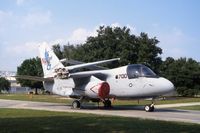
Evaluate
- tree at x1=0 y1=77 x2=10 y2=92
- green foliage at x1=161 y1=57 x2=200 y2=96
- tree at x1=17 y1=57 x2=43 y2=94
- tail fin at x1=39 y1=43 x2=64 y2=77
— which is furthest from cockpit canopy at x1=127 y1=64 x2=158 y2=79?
tree at x1=0 y1=77 x2=10 y2=92

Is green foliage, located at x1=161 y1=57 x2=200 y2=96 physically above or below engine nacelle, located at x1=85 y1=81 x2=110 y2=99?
above

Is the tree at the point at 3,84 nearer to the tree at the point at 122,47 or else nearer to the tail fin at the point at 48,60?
the tree at the point at 122,47

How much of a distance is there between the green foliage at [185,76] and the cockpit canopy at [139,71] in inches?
1679

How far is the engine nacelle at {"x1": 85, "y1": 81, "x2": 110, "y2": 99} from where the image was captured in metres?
24.1

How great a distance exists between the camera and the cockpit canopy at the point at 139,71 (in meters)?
23.0

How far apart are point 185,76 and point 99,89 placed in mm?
45322

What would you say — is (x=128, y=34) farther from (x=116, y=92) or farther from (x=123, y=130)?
(x=123, y=130)

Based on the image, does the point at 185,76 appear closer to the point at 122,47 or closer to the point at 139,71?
the point at 122,47

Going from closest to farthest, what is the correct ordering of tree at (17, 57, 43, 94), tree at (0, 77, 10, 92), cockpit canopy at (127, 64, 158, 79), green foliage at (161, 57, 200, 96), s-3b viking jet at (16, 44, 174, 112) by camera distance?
s-3b viking jet at (16, 44, 174, 112), cockpit canopy at (127, 64, 158, 79), green foliage at (161, 57, 200, 96), tree at (17, 57, 43, 94), tree at (0, 77, 10, 92)

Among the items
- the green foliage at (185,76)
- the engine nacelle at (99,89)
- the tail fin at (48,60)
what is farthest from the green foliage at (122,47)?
the engine nacelle at (99,89)

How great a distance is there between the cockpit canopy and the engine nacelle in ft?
5.23

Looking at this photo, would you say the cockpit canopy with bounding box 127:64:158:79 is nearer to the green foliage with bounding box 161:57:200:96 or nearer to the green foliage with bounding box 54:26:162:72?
the green foliage with bounding box 54:26:162:72

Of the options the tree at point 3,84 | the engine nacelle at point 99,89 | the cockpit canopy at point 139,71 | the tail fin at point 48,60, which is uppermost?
the tree at point 3,84

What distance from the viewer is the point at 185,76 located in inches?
2645
